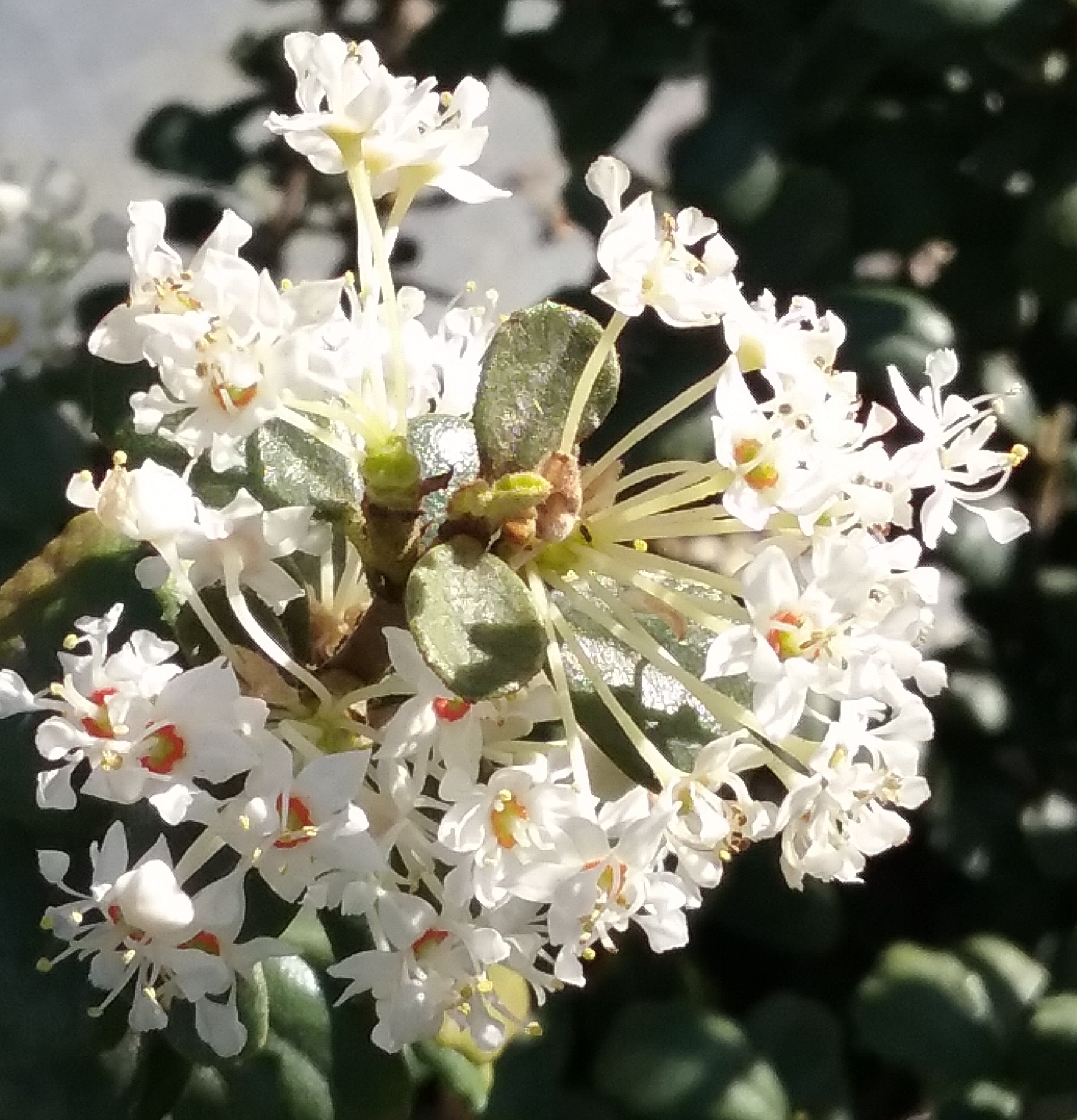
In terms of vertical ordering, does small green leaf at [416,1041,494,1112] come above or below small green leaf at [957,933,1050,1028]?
above

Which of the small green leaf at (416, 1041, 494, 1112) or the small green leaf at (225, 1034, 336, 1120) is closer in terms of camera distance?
the small green leaf at (225, 1034, 336, 1120)

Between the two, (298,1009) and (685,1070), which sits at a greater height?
(298,1009)

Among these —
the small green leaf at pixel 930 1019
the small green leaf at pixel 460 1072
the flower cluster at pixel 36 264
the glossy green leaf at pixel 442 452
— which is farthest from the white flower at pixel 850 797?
the flower cluster at pixel 36 264

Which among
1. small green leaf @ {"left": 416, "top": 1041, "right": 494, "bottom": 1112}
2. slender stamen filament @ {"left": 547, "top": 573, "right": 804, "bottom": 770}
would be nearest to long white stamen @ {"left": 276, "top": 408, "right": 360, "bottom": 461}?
slender stamen filament @ {"left": 547, "top": 573, "right": 804, "bottom": 770}

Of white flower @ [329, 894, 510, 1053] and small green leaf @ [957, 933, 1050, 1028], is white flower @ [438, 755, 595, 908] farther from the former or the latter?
small green leaf @ [957, 933, 1050, 1028]

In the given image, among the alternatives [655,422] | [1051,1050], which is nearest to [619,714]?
[655,422]

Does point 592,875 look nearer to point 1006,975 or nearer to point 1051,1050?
point 1051,1050
